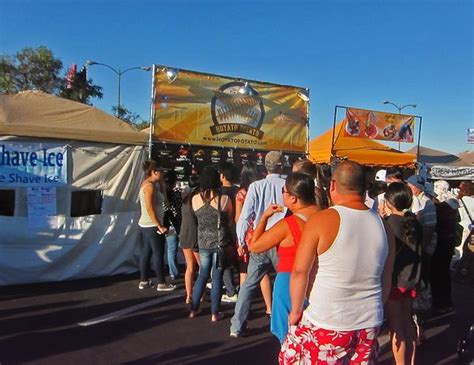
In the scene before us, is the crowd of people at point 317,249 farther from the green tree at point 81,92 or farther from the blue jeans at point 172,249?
the green tree at point 81,92

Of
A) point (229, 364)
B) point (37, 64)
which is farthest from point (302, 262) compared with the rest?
point (37, 64)

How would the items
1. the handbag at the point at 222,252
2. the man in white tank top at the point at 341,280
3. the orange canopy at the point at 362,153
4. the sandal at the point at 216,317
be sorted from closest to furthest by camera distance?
the man in white tank top at the point at 341,280 → the handbag at the point at 222,252 → the sandal at the point at 216,317 → the orange canopy at the point at 362,153

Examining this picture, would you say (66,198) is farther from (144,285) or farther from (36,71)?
(36,71)

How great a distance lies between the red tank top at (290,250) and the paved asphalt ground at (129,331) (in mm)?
1642

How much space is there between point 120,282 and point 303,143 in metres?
4.55

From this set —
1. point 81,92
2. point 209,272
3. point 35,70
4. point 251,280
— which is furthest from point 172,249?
point 35,70

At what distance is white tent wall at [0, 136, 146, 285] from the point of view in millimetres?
6637

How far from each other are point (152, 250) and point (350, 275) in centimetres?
451

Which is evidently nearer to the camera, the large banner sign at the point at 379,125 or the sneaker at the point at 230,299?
the sneaker at the point at 230,299

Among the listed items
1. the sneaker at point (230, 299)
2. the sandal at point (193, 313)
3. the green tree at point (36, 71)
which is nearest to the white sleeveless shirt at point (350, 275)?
the sandal at point (193, 313)

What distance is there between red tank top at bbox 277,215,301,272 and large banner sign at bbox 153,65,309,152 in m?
5.06

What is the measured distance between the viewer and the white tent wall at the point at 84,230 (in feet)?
21.8

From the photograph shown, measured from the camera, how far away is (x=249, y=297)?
4.67 meters

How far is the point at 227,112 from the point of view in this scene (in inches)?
332
